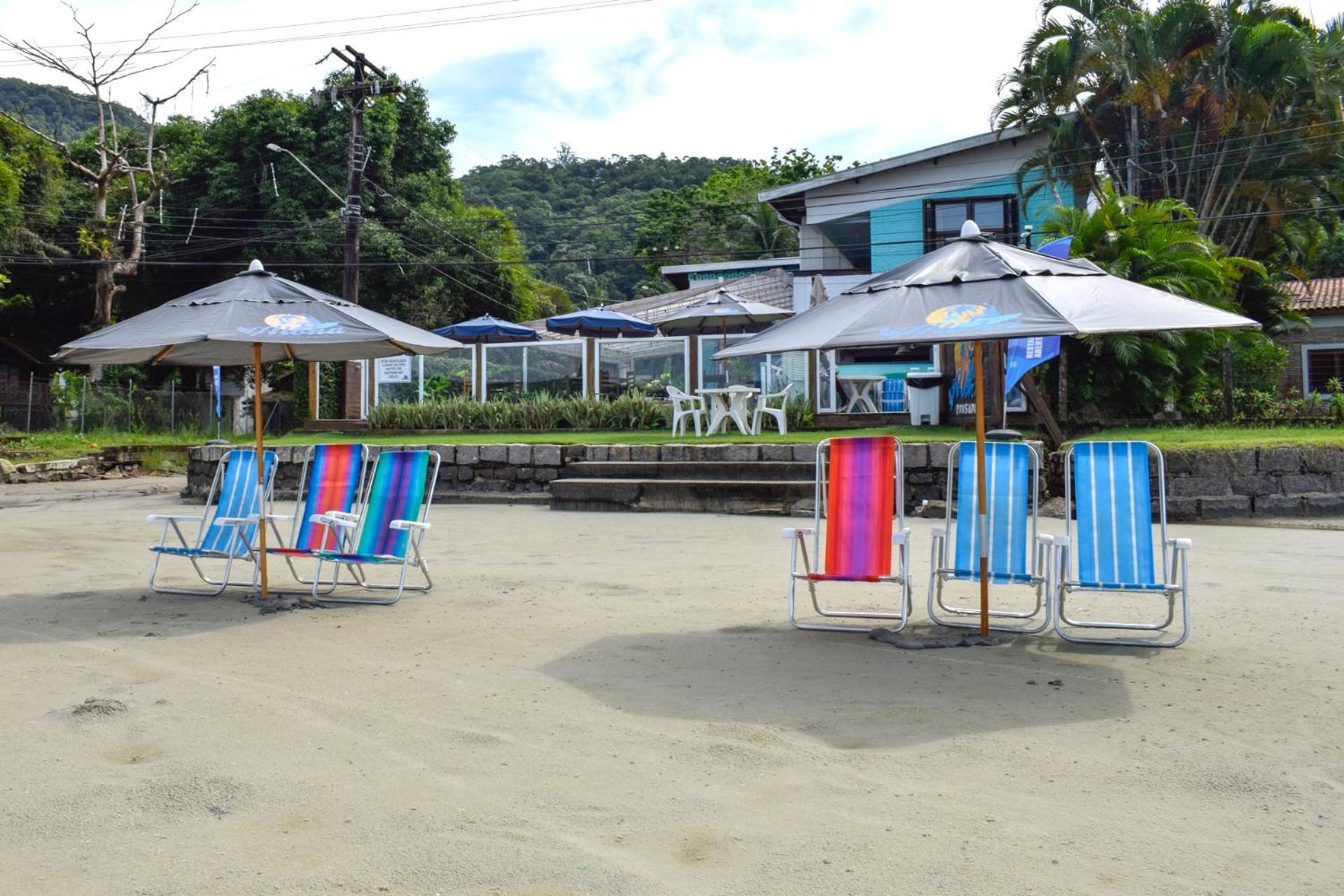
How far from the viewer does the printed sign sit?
69.4ft

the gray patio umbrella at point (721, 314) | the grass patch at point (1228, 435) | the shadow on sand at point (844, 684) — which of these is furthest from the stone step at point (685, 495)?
the shadow on sand at point (844, 684)

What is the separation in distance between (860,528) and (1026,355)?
7.76 meters

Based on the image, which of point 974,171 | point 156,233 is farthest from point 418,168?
point 974,171

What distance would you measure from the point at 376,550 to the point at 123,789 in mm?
3563

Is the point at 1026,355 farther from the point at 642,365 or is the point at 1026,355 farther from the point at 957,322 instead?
the point at 642,365

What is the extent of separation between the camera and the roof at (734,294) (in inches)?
1120

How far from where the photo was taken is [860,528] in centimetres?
606

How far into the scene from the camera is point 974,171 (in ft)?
81.8

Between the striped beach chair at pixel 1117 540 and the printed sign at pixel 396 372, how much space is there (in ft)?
55.2

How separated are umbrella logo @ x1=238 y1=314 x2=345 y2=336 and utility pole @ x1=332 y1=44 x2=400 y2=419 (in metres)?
14.4

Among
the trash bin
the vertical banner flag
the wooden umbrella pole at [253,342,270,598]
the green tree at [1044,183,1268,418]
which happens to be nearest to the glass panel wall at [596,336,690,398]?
the trash bin

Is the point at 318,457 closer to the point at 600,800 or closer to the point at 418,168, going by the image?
the point at 600,800

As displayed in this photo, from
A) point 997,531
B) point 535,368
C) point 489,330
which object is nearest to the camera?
point 997,531

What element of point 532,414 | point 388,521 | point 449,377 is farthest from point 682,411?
point 388,521
